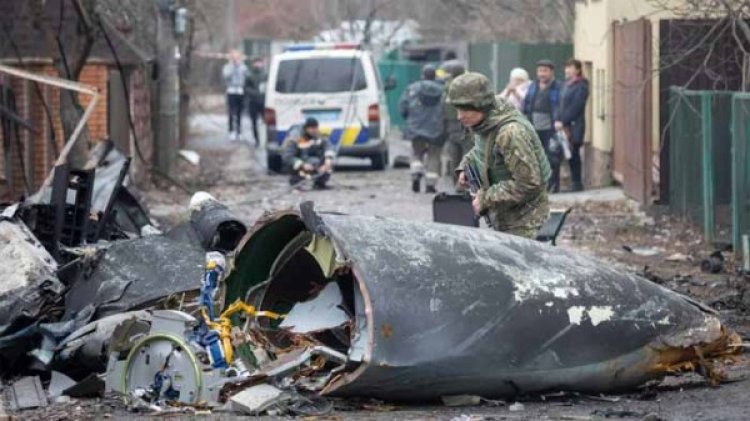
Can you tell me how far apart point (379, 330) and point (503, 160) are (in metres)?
2.03

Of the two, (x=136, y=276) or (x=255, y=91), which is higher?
(x=136, y=276)

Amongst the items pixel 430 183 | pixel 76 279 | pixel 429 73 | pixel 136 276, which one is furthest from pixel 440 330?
pixel 429 73

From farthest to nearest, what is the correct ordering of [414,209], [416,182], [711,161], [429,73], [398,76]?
[398,76]
[429,73]
[416,182]
[414,209]
[711,161]

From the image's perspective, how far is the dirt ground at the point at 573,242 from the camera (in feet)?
25.9

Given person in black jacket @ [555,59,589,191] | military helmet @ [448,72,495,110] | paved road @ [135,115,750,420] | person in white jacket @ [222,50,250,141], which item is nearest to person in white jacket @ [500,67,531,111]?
person in black jacket @ [555,59,589,191]

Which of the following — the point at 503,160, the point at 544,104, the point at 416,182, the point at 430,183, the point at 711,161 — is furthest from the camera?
the point at 416,182

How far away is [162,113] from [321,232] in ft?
54.0

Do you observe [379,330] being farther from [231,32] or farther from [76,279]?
[231,32]

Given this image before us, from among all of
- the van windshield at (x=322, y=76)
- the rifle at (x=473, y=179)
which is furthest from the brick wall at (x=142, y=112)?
the rifle at (x=473, y=179)

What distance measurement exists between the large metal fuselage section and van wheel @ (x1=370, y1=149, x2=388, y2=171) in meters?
19.1

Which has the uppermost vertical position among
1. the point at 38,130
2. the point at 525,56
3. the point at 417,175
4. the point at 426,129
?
the point at 525,56

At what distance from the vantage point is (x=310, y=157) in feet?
78.7

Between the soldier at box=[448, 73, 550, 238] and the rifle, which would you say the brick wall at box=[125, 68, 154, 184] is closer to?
the rifle

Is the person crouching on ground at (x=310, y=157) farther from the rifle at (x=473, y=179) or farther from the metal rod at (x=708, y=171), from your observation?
the rifle at (x=473, y=179)
